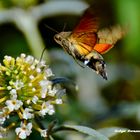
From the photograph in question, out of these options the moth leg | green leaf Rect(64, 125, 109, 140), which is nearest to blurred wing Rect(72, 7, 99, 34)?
the moth leg

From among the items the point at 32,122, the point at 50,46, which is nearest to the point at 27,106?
the point at 32,122

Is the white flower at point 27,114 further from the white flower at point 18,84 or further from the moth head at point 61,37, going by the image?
the moth head at point 61,37

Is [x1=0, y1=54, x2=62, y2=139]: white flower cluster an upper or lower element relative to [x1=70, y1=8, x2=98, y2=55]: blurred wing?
lower

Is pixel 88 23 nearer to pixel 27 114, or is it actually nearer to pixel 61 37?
pixel 61 37

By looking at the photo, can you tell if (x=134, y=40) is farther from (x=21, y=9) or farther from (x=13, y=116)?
(x=13, y=116)

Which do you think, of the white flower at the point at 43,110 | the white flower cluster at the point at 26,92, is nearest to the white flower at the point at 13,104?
the white flower cluster at the point at 26,92

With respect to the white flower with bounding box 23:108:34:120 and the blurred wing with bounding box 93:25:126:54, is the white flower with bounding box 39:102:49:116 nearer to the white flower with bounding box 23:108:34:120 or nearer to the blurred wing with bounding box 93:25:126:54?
the white flower with bounding box 23:108:34:120

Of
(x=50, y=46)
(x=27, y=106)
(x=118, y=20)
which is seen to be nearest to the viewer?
(x=27, y=106)
